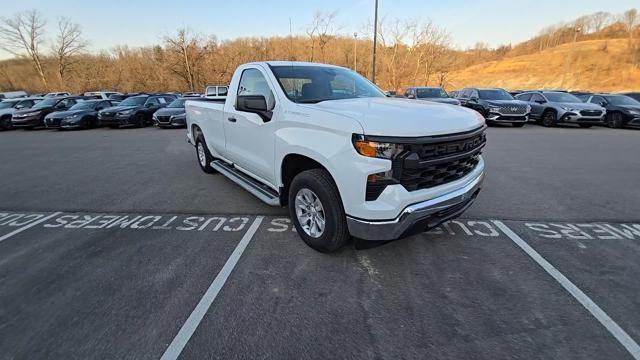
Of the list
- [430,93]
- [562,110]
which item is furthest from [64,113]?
[562,110]

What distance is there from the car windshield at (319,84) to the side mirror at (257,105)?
30 centimetres

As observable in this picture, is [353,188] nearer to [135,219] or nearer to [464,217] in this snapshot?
[464,217]

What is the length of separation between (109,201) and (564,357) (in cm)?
607

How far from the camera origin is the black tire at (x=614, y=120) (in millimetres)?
15023

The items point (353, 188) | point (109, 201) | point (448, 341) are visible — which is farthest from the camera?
point (109, 201)

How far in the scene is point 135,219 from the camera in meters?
4.57

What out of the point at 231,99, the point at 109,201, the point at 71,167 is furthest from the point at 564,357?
the point at 71,167

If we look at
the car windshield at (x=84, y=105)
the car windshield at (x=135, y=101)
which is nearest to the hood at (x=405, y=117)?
the car windshield at (x=135, y=101)

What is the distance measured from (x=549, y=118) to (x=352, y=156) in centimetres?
1683

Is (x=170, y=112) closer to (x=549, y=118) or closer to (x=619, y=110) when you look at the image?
(x=549, y=118)

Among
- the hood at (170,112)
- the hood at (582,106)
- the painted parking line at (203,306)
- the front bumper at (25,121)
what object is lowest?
the painted parking line at (203,306)

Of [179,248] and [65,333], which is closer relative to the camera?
[65,333]

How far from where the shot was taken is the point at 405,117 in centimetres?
286

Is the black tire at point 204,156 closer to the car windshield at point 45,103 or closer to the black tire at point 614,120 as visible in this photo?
the car windshield at point 45,103
